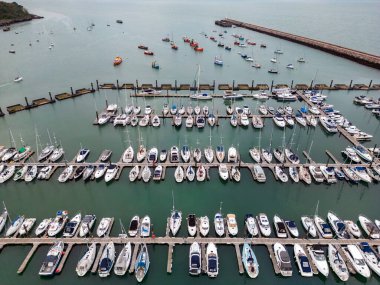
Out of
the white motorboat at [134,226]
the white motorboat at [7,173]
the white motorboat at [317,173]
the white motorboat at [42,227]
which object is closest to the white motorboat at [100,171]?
the white motorboat at [42,227]

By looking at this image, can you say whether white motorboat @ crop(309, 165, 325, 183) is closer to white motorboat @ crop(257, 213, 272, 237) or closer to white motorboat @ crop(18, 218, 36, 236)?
white motorboat @ crop(257, 213, 272, 237)

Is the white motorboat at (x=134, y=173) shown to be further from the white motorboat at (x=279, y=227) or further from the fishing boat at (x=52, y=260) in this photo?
the white motorboat at (x=279, y=227)

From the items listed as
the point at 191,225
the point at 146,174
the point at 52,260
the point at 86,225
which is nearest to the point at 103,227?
the point at 86,225

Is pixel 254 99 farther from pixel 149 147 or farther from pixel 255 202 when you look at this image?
pixel 255 202

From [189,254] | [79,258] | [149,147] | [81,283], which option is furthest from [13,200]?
[189,254]

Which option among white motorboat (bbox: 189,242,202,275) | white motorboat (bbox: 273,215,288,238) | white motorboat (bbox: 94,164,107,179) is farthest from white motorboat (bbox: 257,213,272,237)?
white motorboat (bbox: 94,164,107,179)

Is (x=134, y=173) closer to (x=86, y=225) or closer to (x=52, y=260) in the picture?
(x=86, y=225)
